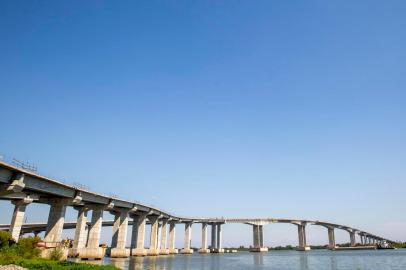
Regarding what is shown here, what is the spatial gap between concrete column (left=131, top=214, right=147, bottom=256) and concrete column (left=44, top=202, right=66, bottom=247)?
45322 millimetres

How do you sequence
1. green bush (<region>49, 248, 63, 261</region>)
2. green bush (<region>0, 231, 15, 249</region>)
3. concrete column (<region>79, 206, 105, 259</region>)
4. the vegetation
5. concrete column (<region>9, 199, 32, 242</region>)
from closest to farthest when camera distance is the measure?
the vegetation < green bush (<region>0, 231, 15, 249</region>) < green bush (<region>49, 248, 63, 261</region>) < concrete column (<region>9, 199, 32, 242</region>) < concrete column (<region>79, 206, 105, 259</region>)

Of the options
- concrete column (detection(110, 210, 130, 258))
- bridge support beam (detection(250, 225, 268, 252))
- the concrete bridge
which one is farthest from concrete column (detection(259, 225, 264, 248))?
concrete column (detection(110, 210, 130, 258))

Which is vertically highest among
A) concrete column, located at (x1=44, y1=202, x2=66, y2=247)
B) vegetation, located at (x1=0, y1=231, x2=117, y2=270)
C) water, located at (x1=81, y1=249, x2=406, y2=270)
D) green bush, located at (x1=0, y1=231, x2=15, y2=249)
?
concrete column, located at (x1=44, y1=202, x2=66, y2=247)

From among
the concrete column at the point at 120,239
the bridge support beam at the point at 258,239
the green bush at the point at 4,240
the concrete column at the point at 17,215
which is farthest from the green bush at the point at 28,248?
the bridge support beam at the point at 258,239

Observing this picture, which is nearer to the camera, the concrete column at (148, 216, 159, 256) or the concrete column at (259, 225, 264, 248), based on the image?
the concrete column at (148, 216, 159, 256)

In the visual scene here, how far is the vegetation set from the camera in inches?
1372

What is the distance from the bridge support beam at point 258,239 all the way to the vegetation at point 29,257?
144594mm

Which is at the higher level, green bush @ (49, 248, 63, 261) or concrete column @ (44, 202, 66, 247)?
concrete column @ (44, 202, 66, 247)

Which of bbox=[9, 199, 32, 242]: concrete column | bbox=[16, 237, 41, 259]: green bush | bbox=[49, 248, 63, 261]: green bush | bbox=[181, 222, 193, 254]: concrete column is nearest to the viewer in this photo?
bbox=[16, 237, 41, 259]: green bush

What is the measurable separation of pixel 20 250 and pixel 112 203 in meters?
36.4

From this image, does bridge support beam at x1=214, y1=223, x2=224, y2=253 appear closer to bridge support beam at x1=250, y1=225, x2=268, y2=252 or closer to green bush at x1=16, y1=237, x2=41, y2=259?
bridge support beam at x1=250, y1=225, x2=268, y2=252

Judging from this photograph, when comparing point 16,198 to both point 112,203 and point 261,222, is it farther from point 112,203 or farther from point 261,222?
point 261,222

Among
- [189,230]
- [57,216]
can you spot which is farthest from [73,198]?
[189,230]

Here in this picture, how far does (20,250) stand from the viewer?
46250 mm
